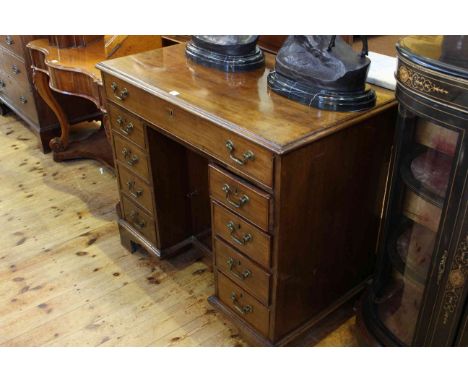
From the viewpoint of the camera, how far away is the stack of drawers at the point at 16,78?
3.02 meters

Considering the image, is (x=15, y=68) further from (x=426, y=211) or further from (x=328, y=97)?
(x=426, y=211)

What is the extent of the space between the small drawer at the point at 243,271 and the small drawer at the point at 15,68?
196cm

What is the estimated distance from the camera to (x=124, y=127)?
1992 millimetres

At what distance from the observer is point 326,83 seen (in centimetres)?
145

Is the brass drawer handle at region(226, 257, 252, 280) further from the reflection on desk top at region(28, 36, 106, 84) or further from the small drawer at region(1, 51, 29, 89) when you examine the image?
the small drawer at region(1, 51, 29, 89)

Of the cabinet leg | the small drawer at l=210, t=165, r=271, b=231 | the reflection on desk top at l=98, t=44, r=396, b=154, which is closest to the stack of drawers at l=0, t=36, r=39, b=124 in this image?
the cabinet leg

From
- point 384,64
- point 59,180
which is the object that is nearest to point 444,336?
point 384,64

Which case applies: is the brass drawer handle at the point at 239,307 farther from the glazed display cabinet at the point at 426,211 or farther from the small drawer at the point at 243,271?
the glazed display cabinet at the point at 426,211

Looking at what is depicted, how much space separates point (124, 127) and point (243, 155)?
2.42 ft

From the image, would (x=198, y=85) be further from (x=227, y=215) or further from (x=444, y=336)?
(x=444, y=336)

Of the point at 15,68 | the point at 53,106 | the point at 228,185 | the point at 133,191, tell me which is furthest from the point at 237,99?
the point at 15,68

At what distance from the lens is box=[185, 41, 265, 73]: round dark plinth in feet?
5.85

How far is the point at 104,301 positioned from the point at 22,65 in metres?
1.67

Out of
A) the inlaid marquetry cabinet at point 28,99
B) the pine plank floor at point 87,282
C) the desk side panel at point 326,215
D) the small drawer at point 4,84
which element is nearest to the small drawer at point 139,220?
the pine plank floor at point 87,282
